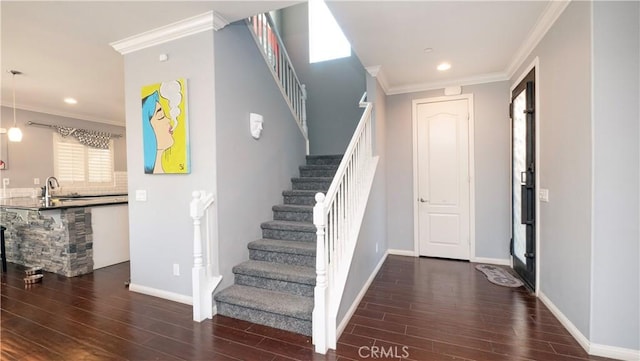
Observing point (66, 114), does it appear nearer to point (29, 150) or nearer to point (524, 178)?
point (29, 150)

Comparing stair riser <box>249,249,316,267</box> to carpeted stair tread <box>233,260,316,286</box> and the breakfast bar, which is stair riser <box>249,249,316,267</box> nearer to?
carpeted stair tread <box>233,260,316,286</box>

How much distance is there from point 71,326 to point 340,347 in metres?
2.30

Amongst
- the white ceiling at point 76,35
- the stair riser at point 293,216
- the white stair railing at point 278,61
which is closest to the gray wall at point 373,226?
the stair riser at point 293,216

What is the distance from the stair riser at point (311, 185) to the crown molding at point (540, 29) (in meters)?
2.62

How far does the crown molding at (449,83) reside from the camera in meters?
3.97

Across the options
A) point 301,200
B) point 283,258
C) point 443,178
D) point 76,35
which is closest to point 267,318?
point 283,258

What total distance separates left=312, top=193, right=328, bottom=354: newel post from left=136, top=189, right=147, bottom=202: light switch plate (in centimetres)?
205

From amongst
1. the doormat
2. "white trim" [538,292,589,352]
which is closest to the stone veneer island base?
the doormat

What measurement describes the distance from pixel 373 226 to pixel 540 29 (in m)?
2.57

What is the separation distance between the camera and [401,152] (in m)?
4.56

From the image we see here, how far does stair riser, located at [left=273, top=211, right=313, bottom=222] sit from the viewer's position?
11.1 ft

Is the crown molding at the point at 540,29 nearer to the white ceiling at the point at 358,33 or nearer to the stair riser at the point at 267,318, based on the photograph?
the white ceiling at the point at 358,33

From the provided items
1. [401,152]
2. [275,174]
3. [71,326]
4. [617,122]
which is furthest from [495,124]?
[71,326]

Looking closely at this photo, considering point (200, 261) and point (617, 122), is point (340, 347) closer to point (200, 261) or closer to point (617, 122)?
point (200, 261)
